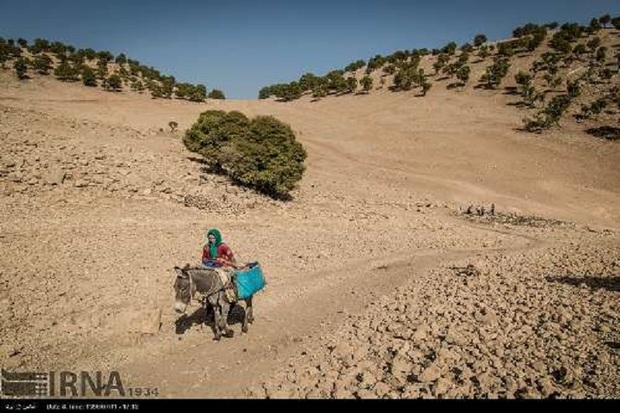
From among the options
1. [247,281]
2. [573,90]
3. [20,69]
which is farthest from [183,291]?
[20,69]

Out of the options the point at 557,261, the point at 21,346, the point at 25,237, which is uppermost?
the point at 25,237

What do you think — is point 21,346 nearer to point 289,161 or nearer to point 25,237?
point 25,237

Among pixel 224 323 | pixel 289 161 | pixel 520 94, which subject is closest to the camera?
pixel 224 323

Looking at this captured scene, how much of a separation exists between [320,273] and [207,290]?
7.09 meters

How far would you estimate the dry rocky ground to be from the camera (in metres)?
8.80

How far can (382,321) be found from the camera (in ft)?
37.7

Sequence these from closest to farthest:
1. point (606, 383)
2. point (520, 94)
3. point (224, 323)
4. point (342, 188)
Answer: point (606, 383), point (224, 323), point (342, 188), point (520, 94)

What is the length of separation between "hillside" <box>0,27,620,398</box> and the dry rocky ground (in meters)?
0.07

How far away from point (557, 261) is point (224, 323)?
13077 millimetres

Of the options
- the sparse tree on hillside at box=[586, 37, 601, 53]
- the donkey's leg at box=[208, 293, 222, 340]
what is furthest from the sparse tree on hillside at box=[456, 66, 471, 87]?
the donkey's leg at box=[208, 293, 222, 340]

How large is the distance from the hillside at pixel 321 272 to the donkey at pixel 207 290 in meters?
0.43

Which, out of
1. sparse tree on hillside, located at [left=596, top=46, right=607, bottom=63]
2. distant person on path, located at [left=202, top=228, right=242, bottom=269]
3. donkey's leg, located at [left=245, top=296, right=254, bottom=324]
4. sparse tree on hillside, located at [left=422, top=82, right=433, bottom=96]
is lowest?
donkey's leg, located at [left=245, top=296, right=254, bottom=324]

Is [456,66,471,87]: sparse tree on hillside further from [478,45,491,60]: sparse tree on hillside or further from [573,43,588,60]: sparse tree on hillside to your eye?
[573,43,588,60]: sparse tree on hillside
